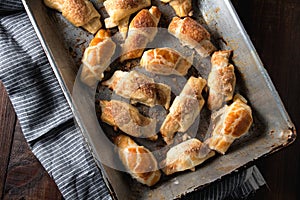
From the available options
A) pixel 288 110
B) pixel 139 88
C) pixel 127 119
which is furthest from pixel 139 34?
pixel 288 110

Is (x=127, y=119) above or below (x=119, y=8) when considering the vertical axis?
below

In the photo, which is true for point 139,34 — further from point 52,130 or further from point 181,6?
point 52,130

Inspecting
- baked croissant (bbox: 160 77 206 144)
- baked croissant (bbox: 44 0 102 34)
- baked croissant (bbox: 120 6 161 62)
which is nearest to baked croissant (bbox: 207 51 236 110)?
baked croissant (bbox: 160 77 206 144)

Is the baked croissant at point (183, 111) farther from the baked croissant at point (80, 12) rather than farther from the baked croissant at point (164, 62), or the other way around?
the baked croissant at point (80, 12)

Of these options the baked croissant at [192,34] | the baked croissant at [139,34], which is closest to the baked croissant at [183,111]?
the baked croissant at [192,34]

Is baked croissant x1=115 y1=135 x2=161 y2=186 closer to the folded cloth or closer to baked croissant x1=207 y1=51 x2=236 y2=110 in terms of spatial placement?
the folded cloth

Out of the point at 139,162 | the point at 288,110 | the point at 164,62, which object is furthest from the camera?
the point at 288,110
